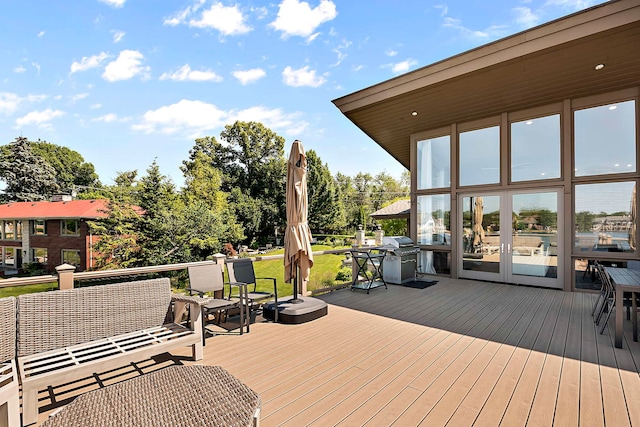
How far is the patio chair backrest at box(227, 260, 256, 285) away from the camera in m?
4.17

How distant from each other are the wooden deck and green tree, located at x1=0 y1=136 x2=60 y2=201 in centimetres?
4099

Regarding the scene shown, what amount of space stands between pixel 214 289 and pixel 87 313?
5.16 ft

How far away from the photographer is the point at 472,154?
7.51 m

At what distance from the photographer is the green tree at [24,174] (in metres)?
31.4

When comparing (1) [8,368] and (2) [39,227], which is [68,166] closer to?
(2) [39,227]

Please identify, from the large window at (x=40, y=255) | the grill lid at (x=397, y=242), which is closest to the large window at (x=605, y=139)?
the grill lid at (x=397, y=242)

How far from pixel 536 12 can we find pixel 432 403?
25.7ft

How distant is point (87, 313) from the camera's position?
2.49 meters

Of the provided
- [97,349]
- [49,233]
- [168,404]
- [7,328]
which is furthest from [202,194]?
[168,404]

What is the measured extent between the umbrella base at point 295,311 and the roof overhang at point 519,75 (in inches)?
193

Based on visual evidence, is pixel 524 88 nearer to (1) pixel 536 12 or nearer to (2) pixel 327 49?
(1) pixel 536 12

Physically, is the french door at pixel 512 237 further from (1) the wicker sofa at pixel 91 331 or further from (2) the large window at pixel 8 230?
(2) the large window at pixel 8 230

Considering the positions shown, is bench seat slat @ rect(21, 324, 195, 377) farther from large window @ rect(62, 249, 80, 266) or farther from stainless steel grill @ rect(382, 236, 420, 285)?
large window @ rect(62, 249, 80, 266)

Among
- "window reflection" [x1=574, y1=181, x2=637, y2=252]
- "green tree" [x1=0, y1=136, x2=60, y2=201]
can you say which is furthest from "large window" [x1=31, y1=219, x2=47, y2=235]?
"window reflection" [x1=574, y1=181, x2=637, y2=252]
